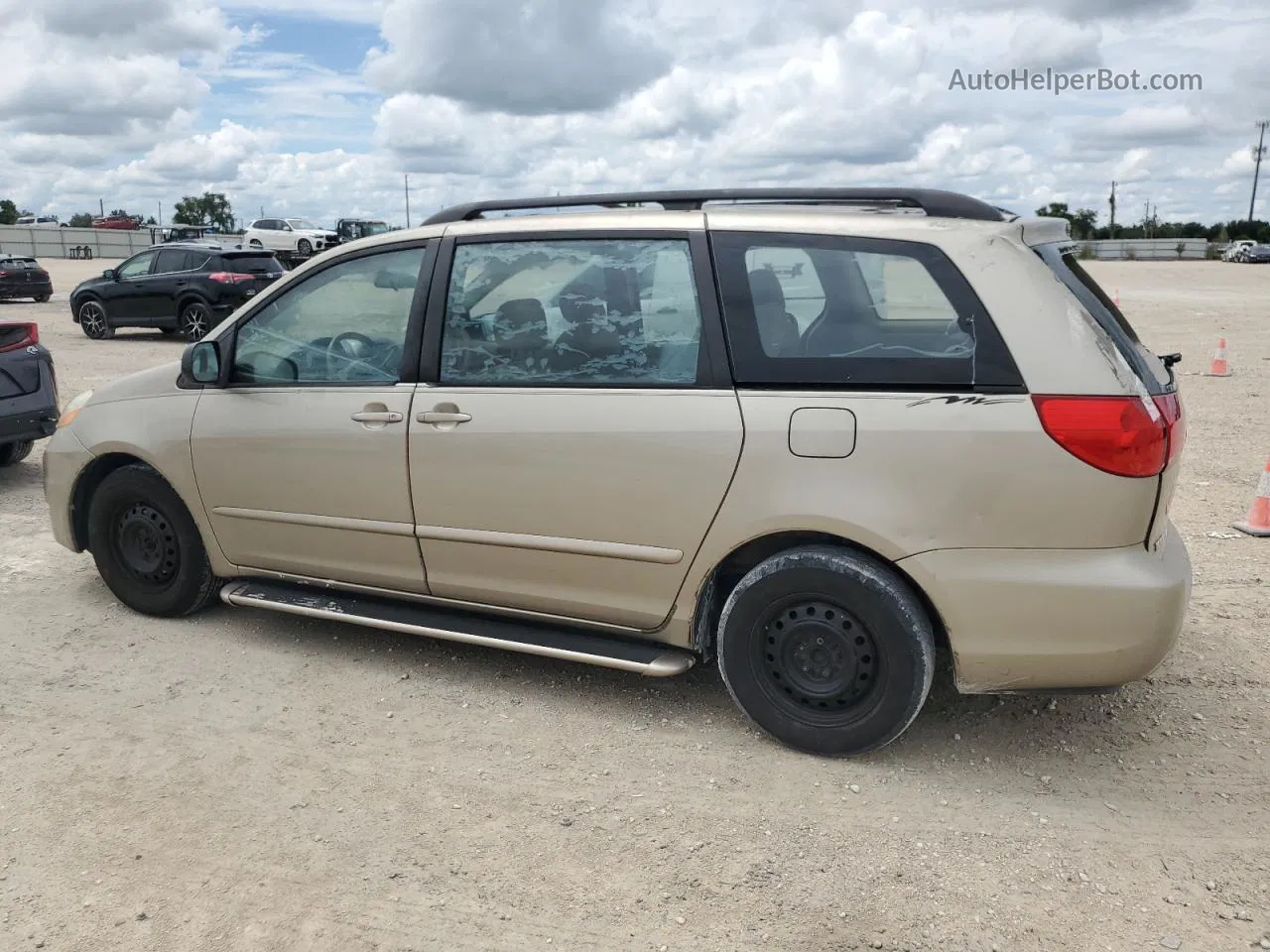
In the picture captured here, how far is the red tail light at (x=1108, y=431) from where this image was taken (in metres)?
3.05

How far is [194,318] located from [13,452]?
10240 mm

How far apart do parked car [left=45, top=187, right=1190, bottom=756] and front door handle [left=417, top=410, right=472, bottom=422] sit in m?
0.01

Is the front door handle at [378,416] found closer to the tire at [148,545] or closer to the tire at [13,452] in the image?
the tire at [148,545]

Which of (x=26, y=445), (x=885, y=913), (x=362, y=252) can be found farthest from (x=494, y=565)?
(x=26, y=445)

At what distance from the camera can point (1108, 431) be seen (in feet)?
10.0

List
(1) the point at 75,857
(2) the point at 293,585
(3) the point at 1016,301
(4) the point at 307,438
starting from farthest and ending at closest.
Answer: (2) the point at 293,585, (4) the point at 307,438, (3) the point at 1016,301, (1) the point at 75,857

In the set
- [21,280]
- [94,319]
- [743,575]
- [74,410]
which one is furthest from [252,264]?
[743,575]

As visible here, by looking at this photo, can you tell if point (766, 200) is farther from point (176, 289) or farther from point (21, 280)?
point (21, 280)

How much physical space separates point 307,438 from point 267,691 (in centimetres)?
100

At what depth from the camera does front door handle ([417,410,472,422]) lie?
3.86 m

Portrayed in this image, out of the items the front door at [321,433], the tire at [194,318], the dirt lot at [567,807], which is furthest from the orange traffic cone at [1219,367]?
the tire at [194,318]

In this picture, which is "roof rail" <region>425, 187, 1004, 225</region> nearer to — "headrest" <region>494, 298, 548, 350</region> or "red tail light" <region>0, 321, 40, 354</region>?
"headrest" <region>494, 298, 548, 350</region>

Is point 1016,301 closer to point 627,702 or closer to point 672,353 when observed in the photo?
point 672,353

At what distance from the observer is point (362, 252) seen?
423 cm
